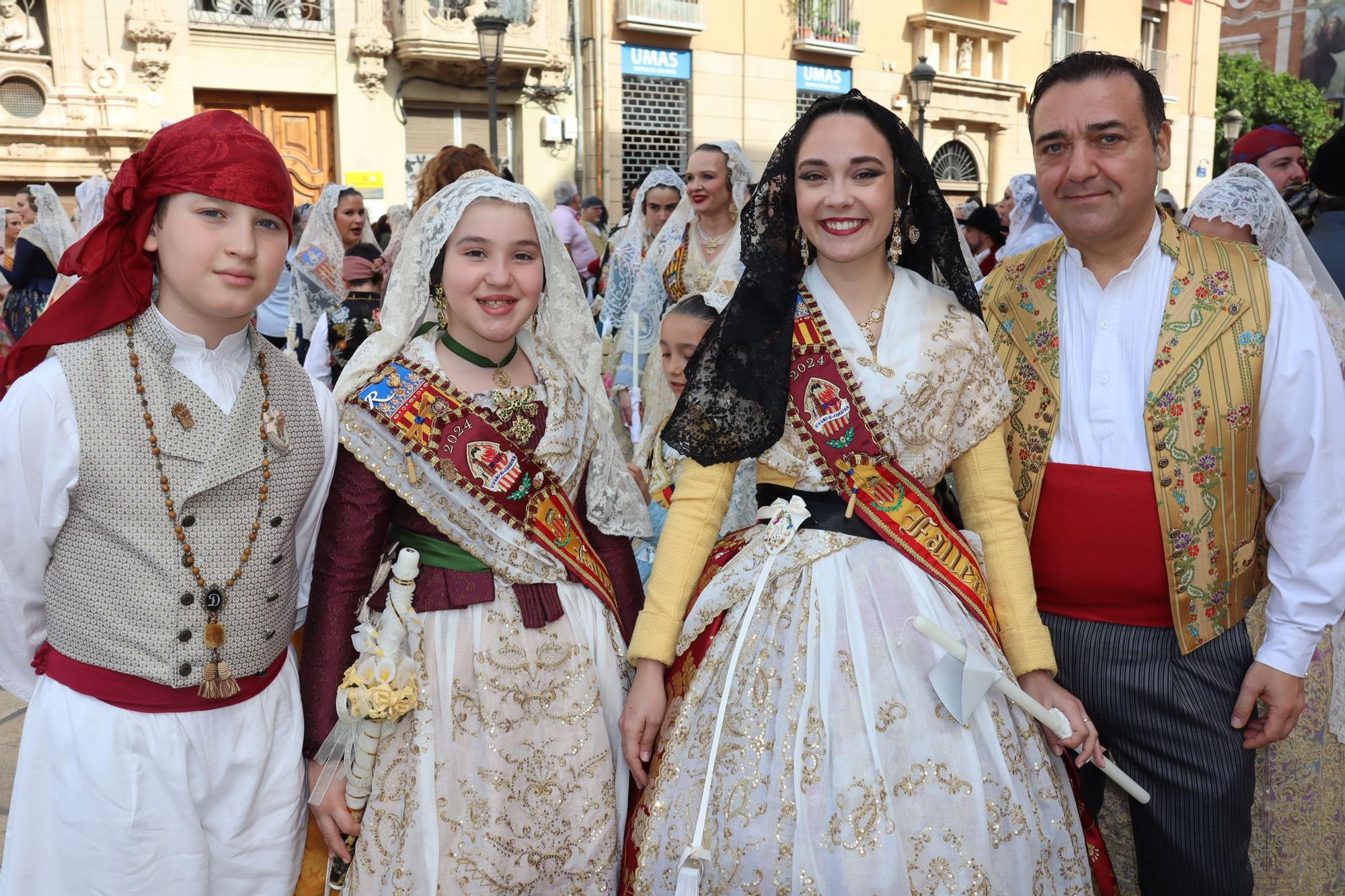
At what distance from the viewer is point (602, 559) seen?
7.59 ft

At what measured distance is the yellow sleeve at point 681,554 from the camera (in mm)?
2057

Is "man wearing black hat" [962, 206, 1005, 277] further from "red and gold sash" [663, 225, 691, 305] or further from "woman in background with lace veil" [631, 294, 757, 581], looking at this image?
"woman in background with lace veil" [631, 294, 757, 581]

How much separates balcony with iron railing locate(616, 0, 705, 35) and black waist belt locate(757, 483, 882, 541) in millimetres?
14432

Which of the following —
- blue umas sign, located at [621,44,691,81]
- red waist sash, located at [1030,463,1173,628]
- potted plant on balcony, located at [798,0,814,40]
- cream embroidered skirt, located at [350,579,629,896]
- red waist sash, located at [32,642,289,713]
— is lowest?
cream embroidered skirt, located at [350,579,629,896]

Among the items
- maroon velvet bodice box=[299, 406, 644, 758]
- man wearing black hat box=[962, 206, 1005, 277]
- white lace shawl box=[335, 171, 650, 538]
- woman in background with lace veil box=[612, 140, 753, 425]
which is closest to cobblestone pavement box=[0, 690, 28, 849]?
maroon velvet bodice box=[299, 406, 644, 758]

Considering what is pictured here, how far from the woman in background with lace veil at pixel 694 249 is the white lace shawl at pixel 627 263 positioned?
22cm

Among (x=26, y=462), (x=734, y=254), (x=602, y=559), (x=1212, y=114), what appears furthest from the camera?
(x=1212, y=114)

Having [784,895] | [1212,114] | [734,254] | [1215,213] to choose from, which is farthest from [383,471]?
[1212,114]

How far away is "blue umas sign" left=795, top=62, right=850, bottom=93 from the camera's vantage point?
17.5m

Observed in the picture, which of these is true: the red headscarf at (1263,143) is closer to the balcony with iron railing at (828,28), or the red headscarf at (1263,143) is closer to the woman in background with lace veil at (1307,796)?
the woman in background with lace veil at (1307,796)

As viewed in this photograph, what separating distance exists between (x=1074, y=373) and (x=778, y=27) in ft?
53.7

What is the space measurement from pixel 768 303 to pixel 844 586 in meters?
0.58

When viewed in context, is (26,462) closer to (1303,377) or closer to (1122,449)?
(1122,449)

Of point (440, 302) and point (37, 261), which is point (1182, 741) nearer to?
point (440, 302)
